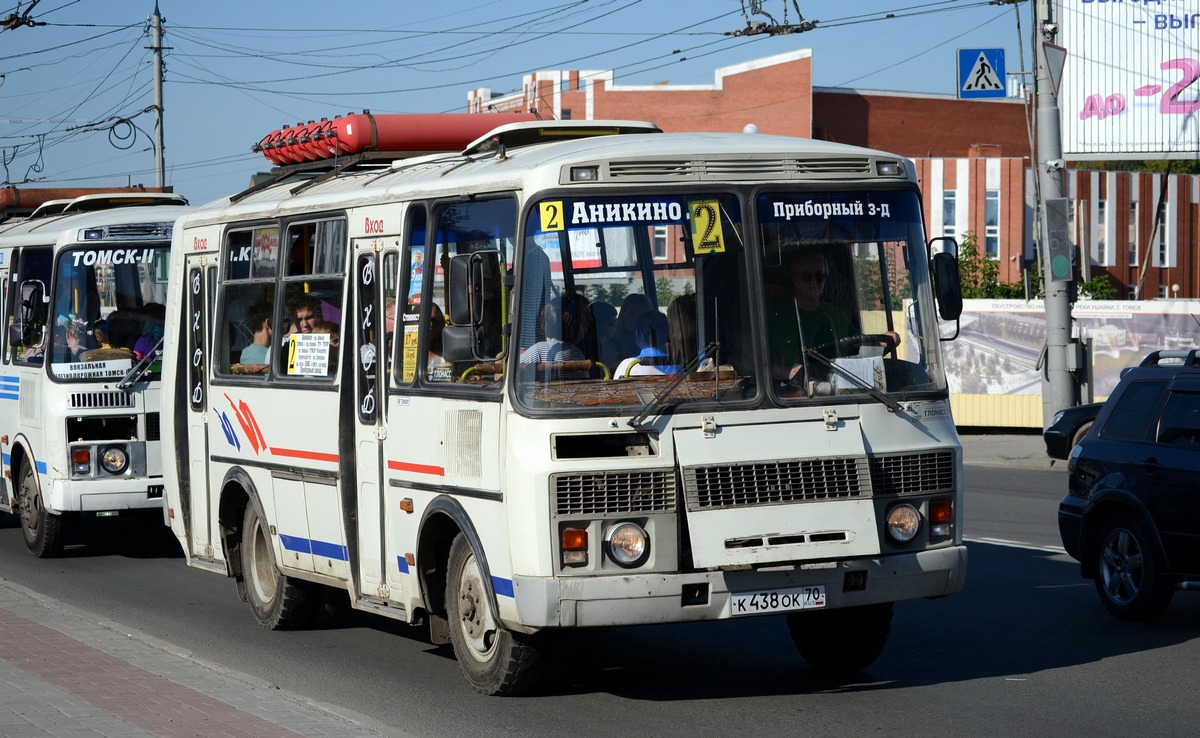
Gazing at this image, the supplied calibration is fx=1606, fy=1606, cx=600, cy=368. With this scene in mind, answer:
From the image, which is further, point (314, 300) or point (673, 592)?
point (314, 300)

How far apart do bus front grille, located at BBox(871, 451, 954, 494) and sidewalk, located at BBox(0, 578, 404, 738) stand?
260 centimetres

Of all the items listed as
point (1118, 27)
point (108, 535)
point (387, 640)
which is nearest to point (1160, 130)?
point (1118, 27)

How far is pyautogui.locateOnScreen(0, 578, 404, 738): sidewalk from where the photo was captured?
7.12 meters

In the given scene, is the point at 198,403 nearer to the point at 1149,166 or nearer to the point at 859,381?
the point at 859,381

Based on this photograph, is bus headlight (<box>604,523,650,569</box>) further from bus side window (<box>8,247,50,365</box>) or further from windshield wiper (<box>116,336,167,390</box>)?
bus side window (<box>8,247,50,365</box>)

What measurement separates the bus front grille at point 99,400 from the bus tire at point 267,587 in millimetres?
3742

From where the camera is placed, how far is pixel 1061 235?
23109mm

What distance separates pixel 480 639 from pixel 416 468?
3.28 feet

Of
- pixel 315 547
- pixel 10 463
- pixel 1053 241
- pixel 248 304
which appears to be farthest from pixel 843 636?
pixel 1053 241

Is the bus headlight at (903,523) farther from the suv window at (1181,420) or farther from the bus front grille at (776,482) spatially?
the suv window at (1181,420)

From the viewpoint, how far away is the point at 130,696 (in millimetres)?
7883

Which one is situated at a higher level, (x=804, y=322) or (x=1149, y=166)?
(x=1149, y=166)

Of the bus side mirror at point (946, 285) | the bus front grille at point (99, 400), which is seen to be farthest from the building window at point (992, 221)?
the bus side mirror at point (946, 285)

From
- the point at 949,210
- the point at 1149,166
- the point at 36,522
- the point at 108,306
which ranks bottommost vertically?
the point at 36,522
